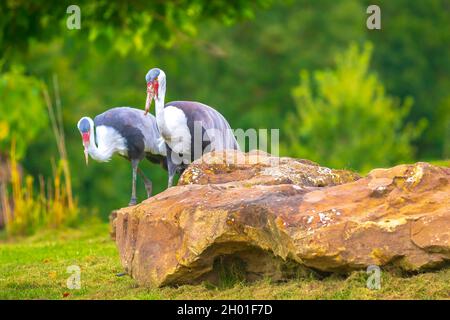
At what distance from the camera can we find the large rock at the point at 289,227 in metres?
7.38

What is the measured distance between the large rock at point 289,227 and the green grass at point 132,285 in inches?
4.0

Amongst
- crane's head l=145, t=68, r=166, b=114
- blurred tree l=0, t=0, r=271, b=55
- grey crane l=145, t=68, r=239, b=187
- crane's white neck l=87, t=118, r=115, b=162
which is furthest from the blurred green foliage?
crane's head l=145, t=68, r=166, b=114

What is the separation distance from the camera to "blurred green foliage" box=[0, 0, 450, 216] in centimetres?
2981

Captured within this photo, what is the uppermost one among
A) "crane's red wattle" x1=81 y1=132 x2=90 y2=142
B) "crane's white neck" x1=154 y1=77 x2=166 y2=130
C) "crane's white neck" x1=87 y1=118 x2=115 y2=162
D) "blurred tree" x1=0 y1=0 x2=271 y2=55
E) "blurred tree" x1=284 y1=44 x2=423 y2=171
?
"blurred tree" x1=0 y1=0 x2=271 y2=55

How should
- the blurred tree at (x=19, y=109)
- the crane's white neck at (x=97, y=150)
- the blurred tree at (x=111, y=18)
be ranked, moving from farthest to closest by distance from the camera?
the blurred tree at (x=19, y=109) → the blurred tree at (x=111, y=18) → the crane's white neck at (x=97, y=150)

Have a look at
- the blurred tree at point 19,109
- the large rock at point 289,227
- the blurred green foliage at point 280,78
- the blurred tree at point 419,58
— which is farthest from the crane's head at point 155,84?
the blurred tree at point 419,58

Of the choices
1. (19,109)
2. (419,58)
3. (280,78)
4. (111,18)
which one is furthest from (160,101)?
(419,58)

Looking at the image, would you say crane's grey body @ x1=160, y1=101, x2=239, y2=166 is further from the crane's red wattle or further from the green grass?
the green grass

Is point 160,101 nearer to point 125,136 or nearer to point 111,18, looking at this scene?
point 125,136

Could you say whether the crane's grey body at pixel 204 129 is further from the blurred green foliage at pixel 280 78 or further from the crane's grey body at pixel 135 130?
the blurred green foliage at pixel 280 78

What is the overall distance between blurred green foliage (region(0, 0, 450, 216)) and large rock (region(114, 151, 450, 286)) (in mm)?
11072

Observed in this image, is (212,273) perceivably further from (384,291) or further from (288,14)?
(288,14)

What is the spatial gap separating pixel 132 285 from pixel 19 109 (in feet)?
31.7

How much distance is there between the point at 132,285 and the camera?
326 inches
